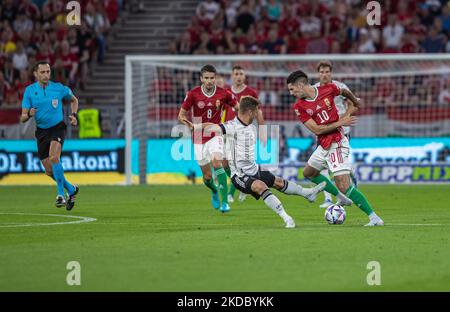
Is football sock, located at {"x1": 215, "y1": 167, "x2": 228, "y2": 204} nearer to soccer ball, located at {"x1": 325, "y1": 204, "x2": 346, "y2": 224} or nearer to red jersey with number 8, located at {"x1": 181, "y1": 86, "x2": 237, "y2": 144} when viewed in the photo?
red jersey with number 8, located at {"x1": 181, "y1": 86, "x2": 237, "y2": 144}

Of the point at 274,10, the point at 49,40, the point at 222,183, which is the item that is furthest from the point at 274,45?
the point at 222,183

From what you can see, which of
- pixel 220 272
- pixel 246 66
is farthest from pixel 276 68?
pixel 220 272

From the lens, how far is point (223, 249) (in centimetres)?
1144

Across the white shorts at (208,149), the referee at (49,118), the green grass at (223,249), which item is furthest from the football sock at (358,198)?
the referee at (49,118)

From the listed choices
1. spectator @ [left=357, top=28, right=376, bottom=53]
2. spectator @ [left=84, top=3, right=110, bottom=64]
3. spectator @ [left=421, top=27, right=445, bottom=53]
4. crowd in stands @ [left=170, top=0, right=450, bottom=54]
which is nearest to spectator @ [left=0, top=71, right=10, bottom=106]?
spectator @ [left=84, top=3, right=110, bottom=64]

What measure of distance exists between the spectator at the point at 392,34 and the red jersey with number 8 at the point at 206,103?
1256 centimetres

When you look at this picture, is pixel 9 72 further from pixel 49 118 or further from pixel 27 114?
pixel 27 114

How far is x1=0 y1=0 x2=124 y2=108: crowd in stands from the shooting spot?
1222 inches

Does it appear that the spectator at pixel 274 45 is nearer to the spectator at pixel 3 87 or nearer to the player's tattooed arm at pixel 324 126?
the spectator at pixel 3 87

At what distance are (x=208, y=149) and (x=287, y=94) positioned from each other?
34.3ft

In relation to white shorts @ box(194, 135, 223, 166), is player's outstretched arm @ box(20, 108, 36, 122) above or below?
above

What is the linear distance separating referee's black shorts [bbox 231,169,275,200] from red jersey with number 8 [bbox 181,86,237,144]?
380cm

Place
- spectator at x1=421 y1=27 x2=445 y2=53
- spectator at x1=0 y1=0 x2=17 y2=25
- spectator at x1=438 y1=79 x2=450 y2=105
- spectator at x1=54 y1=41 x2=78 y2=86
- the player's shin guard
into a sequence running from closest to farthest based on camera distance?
the player's shin guard, spectator at x1=438 y1=79 x2=450 y2=105, spectator at x1=421 y1=27 x2=445 y2=53, spectator at x1=54 y1=41 x2=78 y2=86, spectator at x1=0 y1=0 x2=17 y2=25
